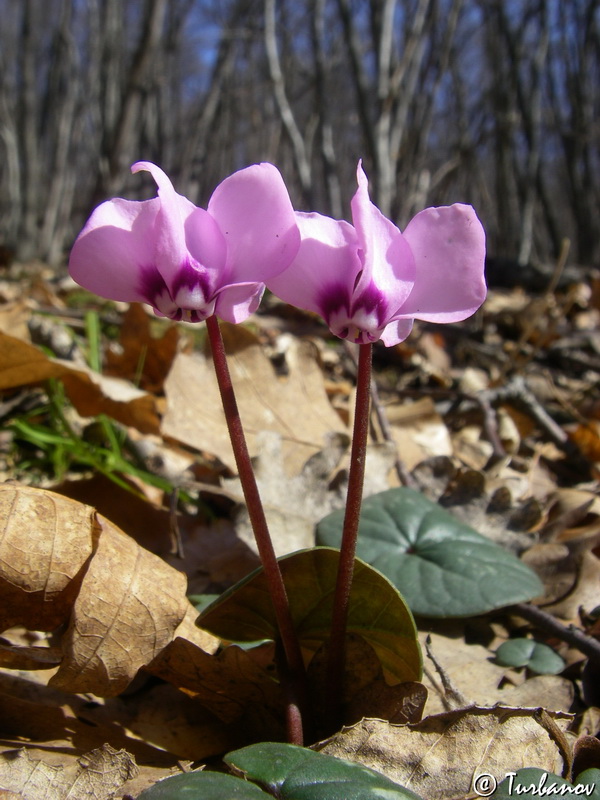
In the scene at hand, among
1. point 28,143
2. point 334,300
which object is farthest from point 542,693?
point 28,143

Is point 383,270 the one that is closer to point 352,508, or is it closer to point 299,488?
point 352,508

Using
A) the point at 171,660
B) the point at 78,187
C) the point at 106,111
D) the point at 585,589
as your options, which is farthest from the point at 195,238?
the point at 78,187

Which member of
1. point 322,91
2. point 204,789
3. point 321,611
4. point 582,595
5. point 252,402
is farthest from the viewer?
point 322,91

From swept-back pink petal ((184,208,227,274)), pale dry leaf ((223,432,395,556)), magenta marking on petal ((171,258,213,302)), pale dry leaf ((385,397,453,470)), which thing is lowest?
pale dry leaf ((385,397,453,470))

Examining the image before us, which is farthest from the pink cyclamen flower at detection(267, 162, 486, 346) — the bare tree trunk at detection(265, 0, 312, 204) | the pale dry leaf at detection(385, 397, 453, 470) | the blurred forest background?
the bare tree trunk at detection(265, 0, 312, 204)

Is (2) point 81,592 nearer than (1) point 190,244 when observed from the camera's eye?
No

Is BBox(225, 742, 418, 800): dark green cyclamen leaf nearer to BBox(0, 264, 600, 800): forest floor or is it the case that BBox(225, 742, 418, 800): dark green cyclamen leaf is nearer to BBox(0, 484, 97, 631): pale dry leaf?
BBox(0, 264, 600, 800): forest floor
